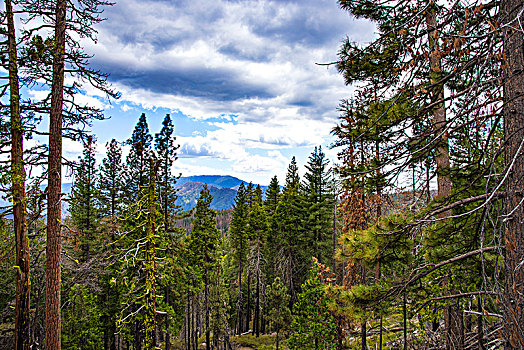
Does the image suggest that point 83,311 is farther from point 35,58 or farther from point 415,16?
point 415,16

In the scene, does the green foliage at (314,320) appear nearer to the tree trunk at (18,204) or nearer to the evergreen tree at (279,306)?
the evergreen tree at (279,306)

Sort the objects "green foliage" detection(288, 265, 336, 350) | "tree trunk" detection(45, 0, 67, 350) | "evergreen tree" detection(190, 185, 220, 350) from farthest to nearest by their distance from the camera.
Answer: "evergreen tree" detection(190, 185, 220, 350), "green foliage" detection(288, 265, 336, 350), "tree trunk" detection(45, 0, 67, 350)

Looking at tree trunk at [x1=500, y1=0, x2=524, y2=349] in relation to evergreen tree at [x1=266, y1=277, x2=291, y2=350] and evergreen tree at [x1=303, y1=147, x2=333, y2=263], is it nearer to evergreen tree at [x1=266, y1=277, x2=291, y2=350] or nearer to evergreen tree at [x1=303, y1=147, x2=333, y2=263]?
evergreen tree at [x1=266, y1=277, x2=291, y2=350]

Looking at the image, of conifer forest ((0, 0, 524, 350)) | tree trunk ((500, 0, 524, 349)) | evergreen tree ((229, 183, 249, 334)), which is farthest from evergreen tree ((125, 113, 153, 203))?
tree trunk ((500, 0, 524, 349))

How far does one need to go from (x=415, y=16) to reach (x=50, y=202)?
876 centimetres

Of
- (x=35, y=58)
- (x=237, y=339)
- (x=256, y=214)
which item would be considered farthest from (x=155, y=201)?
(x=237, y=339)

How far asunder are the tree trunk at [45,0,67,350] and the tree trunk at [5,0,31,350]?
44cm

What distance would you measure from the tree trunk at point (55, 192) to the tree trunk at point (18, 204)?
1.45ft

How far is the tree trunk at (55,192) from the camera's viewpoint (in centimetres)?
748

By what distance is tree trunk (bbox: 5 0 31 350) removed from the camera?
7027 mm

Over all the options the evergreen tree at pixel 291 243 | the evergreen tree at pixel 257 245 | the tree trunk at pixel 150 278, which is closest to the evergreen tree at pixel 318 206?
the evergreen tree at pixel 291 243

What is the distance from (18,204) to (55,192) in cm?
80

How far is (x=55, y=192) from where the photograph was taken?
7746mm

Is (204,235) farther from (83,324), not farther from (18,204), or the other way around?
(18,204)
